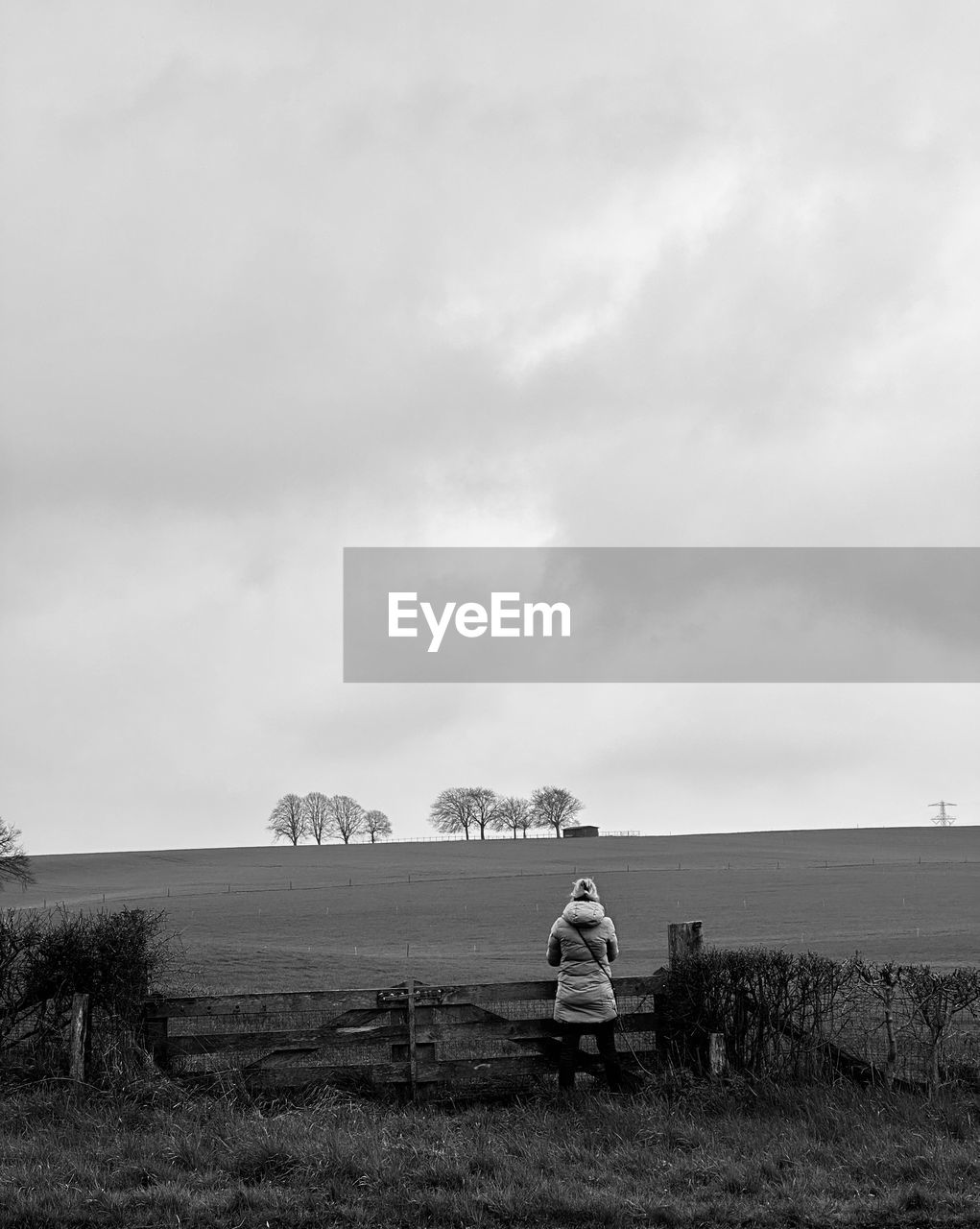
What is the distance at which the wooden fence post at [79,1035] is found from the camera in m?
9.43

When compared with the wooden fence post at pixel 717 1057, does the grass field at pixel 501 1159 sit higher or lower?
lower

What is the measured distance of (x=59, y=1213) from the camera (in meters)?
6.59

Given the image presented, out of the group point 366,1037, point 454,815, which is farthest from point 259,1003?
point 454,815

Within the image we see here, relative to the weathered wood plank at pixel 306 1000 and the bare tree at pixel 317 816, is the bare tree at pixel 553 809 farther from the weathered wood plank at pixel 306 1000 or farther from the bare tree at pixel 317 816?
the weathered wood plank at pixel 306 1000

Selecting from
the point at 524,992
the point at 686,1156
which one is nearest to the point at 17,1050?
the point at 524,992

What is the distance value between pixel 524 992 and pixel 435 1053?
35.6 inches

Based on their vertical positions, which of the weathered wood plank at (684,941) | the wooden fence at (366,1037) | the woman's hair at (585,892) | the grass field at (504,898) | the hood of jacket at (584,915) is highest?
the woman's hair at (585,892)

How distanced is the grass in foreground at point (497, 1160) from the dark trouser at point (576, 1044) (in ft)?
1.03

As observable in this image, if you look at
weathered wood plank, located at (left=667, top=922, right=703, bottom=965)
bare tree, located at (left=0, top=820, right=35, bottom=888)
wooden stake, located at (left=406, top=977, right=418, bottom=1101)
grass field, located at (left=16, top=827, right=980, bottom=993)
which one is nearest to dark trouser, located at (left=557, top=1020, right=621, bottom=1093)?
weathered wood plank, located at (left=667, top=922, right=703, bottom=965)

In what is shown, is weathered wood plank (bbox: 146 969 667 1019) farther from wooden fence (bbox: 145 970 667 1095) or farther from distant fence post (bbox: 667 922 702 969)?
distant fence post (bbox: 667 922 702 969)

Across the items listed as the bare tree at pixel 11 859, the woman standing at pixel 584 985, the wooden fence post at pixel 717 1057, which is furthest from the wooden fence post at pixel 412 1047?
the bare tree at pixel 11 859

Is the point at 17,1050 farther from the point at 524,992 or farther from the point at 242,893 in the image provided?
the point at 242,893

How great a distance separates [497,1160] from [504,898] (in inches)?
2233

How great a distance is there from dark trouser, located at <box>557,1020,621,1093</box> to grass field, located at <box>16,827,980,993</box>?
1201cm
